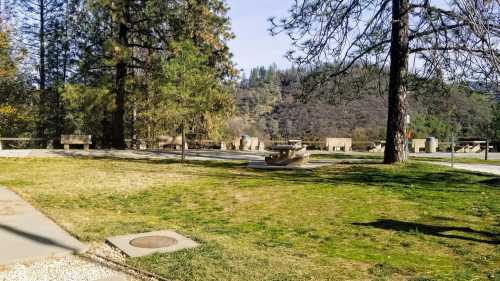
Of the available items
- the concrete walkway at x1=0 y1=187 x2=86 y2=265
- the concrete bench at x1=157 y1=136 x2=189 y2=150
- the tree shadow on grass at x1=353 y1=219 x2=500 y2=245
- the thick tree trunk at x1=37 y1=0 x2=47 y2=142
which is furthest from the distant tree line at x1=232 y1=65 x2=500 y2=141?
the thick tree trunk at x1=37 y1=0 x2=47 y2=142

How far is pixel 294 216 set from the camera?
22.7 feet

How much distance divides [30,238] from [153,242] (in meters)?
1.63

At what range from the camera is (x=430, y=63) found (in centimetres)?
1221

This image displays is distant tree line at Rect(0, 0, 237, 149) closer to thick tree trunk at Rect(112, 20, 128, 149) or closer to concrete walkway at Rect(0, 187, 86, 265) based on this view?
thick tree trunk at Rect(112, 20, 128, 149)

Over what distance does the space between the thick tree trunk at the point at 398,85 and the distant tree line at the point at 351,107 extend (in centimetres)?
47

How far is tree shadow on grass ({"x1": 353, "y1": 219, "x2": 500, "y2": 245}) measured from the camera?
5637 millimetres

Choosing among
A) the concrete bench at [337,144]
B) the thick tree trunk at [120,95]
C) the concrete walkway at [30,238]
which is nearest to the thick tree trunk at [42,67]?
the thick tree trunk at [120,95]

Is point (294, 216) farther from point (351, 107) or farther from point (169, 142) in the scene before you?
point (351, 107)

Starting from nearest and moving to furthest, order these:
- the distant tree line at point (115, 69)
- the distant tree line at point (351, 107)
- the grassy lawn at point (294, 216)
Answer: the grassy lawn at point (294, 216), the distant tree line at point (351, 107), the distant tree line at point (115, 69)

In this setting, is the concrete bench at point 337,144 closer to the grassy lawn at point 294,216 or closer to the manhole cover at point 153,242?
the grassy lawn at point 294,216

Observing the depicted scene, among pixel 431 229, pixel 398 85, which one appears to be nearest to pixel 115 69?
pixel 398 85

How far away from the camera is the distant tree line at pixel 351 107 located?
15.1m

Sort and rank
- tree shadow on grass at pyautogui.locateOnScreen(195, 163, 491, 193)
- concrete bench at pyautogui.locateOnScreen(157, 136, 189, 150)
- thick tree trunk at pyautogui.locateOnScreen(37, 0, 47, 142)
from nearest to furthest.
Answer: tree shadow on grass at pyautogui.locateOnScreen(195, 163, 491, 193), concrete bench at pyautogui.locateOnScreen(157, 136, 189, 150), thick tree trunk at pyautogui.locateOnScreen(37, 0, 47, 142)

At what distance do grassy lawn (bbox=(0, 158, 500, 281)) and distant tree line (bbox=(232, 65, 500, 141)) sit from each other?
2.69 m
